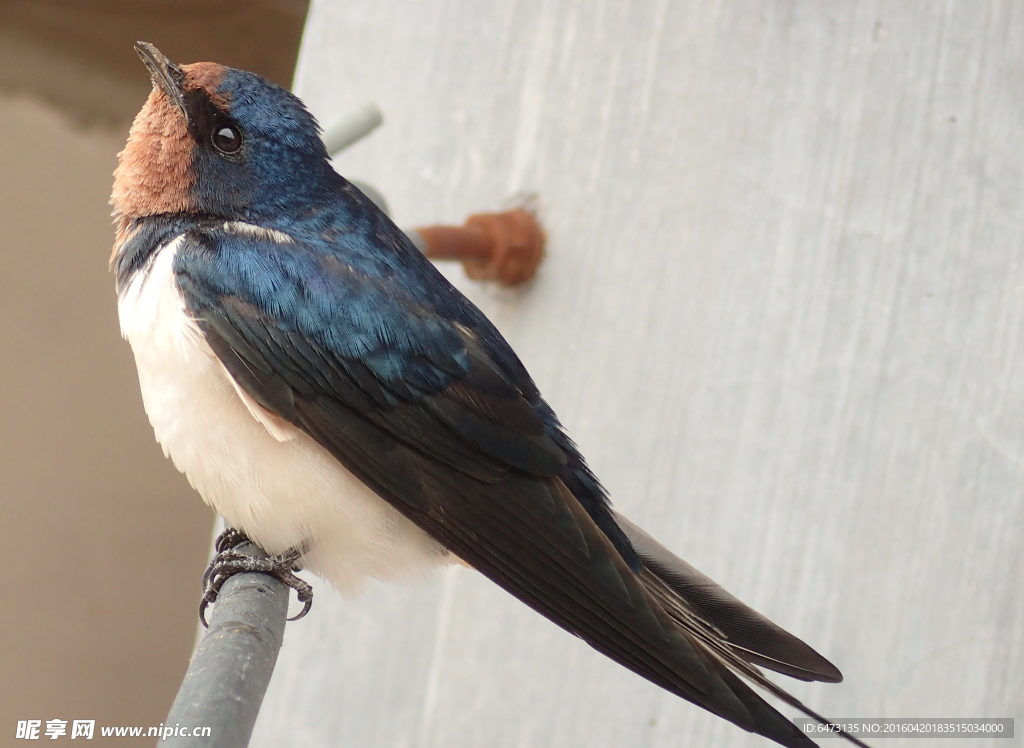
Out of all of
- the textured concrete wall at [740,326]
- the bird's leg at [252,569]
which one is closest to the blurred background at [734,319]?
the textured concrete wall at [740,326]

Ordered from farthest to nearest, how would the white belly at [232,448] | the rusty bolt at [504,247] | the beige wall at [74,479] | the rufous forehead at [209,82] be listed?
the beige wall at [74,479]
the rusty bolt at [504,247]
the rufous forehead at [209,82]
the white belly at [232,448]

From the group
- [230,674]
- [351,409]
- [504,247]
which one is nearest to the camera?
[230,674]

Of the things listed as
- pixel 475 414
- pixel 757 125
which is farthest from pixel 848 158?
pixel 475 414

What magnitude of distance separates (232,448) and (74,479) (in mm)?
2308

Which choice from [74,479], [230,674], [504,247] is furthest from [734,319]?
A: [74,479]

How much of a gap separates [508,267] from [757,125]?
1.62 ft

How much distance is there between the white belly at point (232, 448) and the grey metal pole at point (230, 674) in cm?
24

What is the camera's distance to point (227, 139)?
1.47 m

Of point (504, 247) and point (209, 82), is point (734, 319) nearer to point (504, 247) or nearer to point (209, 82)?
point (504, 247)

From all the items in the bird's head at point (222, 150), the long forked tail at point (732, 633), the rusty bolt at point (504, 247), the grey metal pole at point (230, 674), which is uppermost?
the rusty bolt at point (504, 247)

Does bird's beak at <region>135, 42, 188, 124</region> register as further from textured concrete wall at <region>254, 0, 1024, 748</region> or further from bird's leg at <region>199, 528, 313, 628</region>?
textured concrete wall at <region>254, 0, 1024, 748</region>

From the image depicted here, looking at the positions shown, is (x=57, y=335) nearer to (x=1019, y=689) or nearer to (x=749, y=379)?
(x=749, y=379)

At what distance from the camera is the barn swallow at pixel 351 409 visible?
130 centimetres

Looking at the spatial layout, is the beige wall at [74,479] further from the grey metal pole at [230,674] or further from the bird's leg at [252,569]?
the grey metal pole at [230,674]
